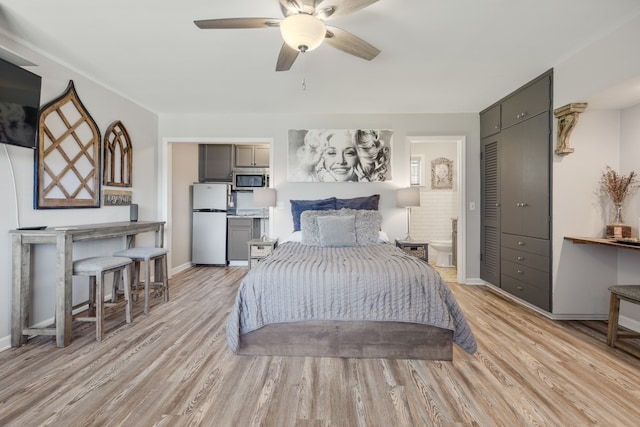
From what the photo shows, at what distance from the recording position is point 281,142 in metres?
4.41

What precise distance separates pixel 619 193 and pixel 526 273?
1138 mm

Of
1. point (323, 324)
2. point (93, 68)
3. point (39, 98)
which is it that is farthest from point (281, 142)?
point (323, 324)

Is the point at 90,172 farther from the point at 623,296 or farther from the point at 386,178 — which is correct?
the point at 623,296

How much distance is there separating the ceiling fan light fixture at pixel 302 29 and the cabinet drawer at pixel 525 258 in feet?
10.1

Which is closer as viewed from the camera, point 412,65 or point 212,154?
point 412,65

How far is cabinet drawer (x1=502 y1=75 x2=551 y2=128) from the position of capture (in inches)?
119

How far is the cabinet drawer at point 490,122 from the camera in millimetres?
3846

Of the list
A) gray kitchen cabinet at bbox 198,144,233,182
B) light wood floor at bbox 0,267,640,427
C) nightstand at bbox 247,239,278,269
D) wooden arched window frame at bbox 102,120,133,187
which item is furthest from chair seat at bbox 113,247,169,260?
gray kitchen cabinet at bbox 198,144,233,182

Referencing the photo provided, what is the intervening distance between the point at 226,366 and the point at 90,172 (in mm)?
2630

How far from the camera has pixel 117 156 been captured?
141 inches

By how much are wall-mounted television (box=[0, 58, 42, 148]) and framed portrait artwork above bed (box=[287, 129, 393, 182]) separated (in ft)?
9.31

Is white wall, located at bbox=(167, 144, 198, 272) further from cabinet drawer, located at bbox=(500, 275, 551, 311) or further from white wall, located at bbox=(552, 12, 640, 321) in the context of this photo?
white wall, located at bbox=(552, 12, 640, 321)

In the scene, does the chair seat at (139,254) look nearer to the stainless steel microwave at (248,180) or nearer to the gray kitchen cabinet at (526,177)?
the stainless steel microwave at (248,180)

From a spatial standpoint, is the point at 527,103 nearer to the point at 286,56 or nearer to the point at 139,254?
the point at 286,56
